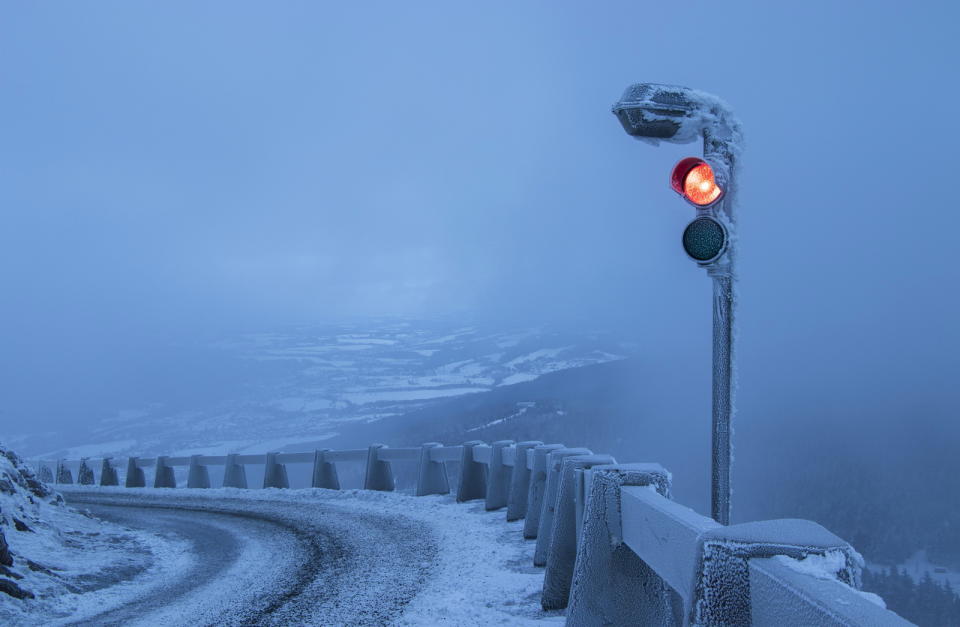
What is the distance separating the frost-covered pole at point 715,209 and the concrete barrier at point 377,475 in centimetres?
1000

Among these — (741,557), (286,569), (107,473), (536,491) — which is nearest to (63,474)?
(107,473)

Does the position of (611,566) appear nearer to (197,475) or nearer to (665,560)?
(665,560)

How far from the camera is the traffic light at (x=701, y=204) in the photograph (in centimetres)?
450

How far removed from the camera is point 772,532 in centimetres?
199

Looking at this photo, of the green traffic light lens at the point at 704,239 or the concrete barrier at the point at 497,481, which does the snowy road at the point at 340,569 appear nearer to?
the concrete barrier at the point at 497,481

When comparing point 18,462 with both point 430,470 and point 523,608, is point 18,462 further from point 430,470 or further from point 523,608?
point 523,608

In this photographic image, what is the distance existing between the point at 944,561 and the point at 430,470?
93289 millimetres

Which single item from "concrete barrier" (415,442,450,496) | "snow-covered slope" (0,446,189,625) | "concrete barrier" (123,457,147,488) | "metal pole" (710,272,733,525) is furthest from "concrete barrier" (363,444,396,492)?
"metal pole" (710,272,733,525)

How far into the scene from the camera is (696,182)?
457cm

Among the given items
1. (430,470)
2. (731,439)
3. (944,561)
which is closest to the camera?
(731,439)

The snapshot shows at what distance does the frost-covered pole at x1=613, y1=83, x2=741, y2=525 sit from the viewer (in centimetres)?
452

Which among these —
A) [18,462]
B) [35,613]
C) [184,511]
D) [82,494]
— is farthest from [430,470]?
[82,494]

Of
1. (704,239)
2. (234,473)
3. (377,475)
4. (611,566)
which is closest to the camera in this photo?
(611,566)

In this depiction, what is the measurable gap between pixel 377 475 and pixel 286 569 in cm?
635
